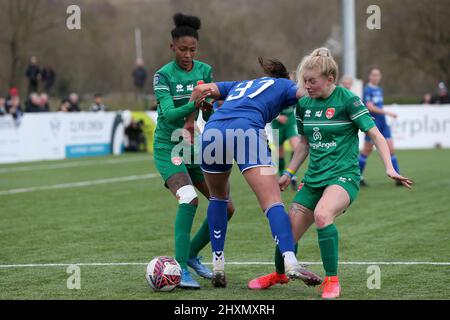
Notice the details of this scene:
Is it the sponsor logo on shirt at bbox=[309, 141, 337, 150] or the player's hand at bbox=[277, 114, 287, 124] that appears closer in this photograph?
the sponsor logo on shirt at bbox=[309, 141, 337, 150]

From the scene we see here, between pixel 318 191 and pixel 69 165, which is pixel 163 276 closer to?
pixel 318 191

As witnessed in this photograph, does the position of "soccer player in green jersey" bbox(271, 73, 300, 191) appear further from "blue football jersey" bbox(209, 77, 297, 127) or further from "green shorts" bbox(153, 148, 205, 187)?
"blue football jersey" bbox(209, 77, 297, 127)

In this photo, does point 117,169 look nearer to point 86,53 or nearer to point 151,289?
point 151,289

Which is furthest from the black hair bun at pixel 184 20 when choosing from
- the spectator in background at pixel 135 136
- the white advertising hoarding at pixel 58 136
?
Answer: the spectator in background at pixel 135 136

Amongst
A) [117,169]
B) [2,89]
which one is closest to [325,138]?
[117,169]

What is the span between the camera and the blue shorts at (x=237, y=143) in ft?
20.4

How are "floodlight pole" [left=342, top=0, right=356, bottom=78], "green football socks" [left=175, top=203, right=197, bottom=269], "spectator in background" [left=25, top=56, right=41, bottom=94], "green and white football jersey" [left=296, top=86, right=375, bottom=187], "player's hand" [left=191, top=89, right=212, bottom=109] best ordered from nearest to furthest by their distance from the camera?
"green and white football jersey" [left=296, top=86, right=375, bottom=187]
"player's hand" [left=191, top=89, right=212, bottom=109]
"green football socks" [left=175, top=203, right=197, bottom=269]
"floodlight pole" [left=342, top=0, right=356, bottom=78]
"spectator in background" [left=25, top=56, right=41, bottom=94]

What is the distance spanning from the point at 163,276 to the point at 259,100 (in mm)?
1542

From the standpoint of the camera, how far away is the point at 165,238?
9359mm

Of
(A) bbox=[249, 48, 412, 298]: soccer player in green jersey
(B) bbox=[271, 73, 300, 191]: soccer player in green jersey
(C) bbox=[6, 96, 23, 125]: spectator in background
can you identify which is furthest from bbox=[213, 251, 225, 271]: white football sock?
(C) bbox=[6, 96, 23, 125]: spectator in background

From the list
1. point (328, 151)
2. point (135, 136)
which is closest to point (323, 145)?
point (328, 151)

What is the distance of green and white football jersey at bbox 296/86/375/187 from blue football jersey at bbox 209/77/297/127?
0.67ft

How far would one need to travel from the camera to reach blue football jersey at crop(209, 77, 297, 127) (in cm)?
630

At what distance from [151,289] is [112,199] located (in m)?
7.13
